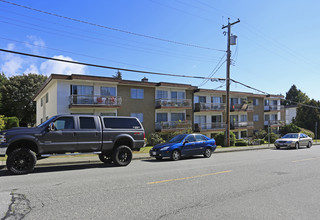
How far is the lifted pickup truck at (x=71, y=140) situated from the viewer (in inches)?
343

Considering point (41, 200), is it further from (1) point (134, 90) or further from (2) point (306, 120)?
(2) point (306, 120)

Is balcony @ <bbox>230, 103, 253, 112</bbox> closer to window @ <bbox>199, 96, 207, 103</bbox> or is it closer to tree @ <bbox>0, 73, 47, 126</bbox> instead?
window @ <bbox>199, 96, 207, 103</bbox>

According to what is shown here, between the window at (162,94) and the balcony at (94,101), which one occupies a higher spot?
the window at (162,94)

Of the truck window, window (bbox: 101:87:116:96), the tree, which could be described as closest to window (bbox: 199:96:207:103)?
window (bbox: 101:87:116:96)

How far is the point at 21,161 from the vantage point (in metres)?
8.70

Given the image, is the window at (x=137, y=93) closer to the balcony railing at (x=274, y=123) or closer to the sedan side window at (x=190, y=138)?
the sedan side window at (x=190, y=138)

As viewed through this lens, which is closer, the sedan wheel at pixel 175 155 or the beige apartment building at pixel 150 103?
the sedan wheel at pixel 175 155

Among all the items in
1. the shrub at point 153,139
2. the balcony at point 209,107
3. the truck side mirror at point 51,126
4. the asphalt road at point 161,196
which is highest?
the balcony at point 209,107

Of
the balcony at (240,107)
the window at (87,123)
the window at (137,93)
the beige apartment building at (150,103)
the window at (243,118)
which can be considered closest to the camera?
the window at (87,123)

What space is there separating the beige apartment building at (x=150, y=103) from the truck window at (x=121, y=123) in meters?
12.4

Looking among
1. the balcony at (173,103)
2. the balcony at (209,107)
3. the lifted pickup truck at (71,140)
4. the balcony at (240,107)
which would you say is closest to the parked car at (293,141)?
the balcony at (173,103)

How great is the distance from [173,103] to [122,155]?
1898 centimetres

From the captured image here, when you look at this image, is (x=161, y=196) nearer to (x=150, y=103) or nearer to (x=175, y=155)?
(x=175, y=155)

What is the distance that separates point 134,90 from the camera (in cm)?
2716
